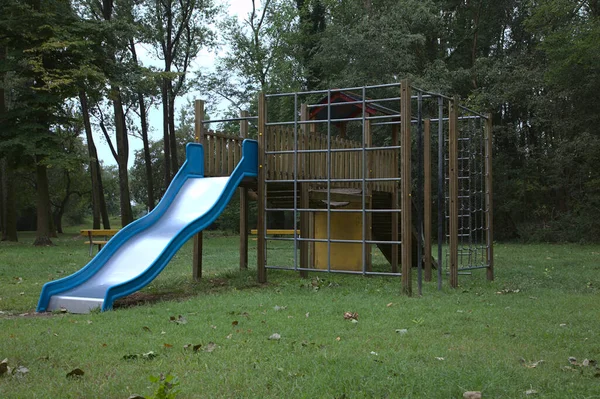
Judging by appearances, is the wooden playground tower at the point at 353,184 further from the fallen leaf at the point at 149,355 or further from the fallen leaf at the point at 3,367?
the fallen leaf at the point at 3,367

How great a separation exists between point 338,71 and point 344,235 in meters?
18.0

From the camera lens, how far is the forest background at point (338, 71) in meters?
21.7

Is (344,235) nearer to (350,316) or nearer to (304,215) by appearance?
(304,215)

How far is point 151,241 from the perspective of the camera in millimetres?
9703

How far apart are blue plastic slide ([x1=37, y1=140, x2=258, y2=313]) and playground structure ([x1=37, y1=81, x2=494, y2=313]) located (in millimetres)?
18

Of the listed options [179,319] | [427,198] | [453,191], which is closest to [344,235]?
[427,198]

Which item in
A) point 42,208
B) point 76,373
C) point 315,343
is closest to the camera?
point 76,373

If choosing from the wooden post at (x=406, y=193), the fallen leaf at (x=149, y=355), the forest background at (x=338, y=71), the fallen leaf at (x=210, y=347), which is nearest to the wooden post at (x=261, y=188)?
the wooden post at (x=406, y=193)

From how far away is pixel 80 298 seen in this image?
27.8 feet

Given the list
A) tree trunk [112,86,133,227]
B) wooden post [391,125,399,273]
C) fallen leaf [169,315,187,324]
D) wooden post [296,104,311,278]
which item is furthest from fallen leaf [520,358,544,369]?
tree trunk [112,86,133,227]

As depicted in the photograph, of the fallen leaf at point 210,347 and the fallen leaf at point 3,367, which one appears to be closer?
the fallen leaf at point 3,367

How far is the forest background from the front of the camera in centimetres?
2166

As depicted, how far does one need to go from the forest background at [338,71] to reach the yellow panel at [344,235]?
1101 cm

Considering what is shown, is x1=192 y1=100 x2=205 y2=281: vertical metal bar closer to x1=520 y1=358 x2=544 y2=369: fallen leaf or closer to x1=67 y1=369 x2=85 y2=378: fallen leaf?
x1=67 y1=369 x2=85 y2=378: fallen leaf
